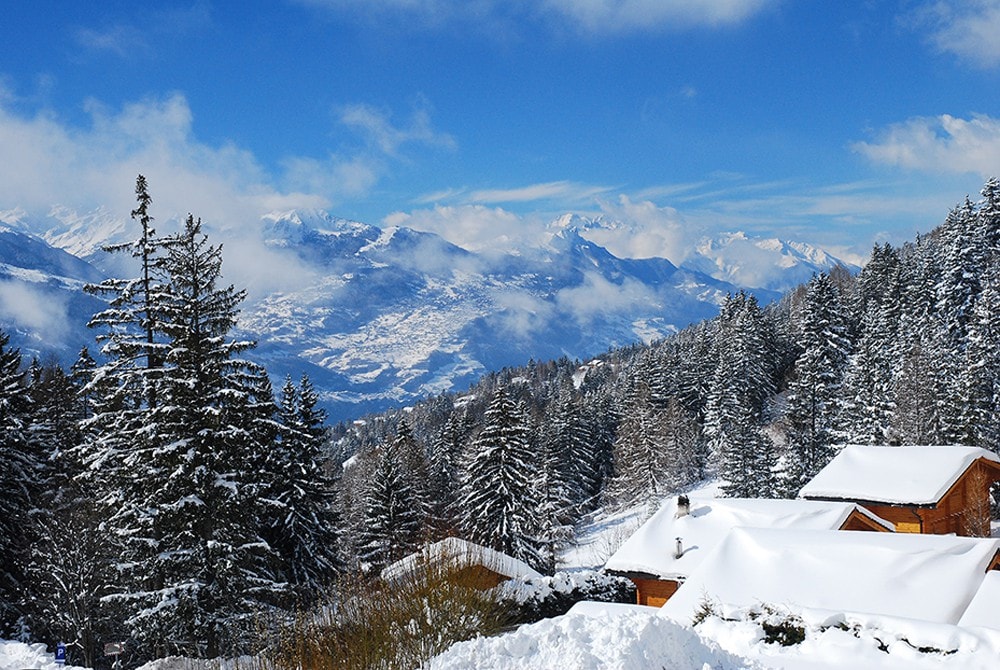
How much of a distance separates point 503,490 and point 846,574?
25.3m

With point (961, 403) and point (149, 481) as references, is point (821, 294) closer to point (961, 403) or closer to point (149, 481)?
point (961, 403)

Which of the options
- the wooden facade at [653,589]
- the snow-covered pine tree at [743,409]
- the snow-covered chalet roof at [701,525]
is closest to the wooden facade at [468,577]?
the snow-covered chalet roof at [701,525]

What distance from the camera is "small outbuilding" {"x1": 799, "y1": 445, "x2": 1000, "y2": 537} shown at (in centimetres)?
2434

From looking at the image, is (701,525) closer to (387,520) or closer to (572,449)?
(387,520)

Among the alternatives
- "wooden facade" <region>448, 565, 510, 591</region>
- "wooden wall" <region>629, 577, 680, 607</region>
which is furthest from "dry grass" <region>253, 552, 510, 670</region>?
"wooden wall" <region>629, 577, 680, 607</region>

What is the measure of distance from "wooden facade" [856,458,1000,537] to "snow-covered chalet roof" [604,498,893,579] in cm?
196

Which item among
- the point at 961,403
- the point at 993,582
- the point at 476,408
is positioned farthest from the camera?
the point at 476,408

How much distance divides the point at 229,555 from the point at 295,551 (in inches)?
413

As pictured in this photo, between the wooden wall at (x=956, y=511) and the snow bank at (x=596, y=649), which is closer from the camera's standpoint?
the snow bank at (x=596, y=649)

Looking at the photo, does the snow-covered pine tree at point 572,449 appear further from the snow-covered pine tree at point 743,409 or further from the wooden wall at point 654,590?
the wooden wall at point 654,590

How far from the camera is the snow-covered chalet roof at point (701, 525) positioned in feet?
66.8

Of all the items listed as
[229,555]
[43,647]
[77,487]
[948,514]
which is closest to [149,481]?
[229,555]

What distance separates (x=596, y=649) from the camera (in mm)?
8156

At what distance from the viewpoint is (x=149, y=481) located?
19.1m
